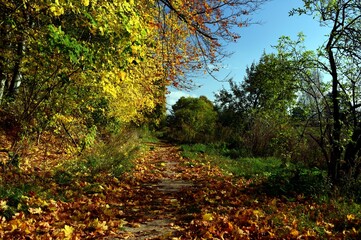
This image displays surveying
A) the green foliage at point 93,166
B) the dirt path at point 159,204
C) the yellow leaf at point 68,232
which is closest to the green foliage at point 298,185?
the dirt path at point 159,204

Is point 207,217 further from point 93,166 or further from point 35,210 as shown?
point 93,166

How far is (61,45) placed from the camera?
16.5ft

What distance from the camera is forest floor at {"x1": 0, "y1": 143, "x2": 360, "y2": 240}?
489 cm

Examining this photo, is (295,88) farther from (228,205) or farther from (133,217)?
(133,217)

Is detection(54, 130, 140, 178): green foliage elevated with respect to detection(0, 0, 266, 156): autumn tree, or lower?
lower

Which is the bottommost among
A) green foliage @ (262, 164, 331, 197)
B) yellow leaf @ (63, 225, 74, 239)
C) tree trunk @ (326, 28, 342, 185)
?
yellow leaf @ (63, 225, 74, 239)

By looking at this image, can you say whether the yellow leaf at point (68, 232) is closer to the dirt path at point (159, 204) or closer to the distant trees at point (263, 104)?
the dirt path at point (159, 204)

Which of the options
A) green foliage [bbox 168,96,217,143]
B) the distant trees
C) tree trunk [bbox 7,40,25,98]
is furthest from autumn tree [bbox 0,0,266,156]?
green foliage [bbox 168,96,217,143]

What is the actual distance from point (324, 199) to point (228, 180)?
3.44 meters

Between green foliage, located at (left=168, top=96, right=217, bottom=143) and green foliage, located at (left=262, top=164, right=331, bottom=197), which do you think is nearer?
green foliage, located at (left=262, top=164, right=331, bottom=197)

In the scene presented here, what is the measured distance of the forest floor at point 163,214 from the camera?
4.89 m

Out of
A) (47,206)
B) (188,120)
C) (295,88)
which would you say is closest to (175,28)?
(295,88)

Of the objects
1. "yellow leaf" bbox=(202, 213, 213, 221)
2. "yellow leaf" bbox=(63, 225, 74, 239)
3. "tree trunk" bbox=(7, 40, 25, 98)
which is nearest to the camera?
"yellow leaf" bbox=(63, 225, 74, 239)

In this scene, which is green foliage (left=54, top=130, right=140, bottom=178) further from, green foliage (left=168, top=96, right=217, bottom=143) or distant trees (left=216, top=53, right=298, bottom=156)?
green foliage (left=168, top=96, right=217, bottom=143)
